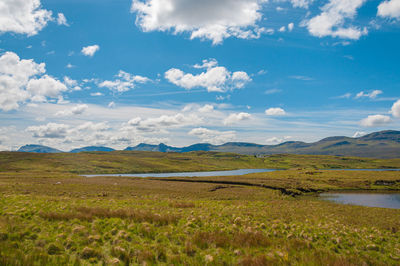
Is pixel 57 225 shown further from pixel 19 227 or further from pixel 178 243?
pixel 178 243

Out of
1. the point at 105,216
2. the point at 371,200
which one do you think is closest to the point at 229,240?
the point at 105,216

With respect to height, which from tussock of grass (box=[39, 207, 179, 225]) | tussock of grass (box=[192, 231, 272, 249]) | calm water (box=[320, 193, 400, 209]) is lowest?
calm water (box=[320, 193, 400, 209])

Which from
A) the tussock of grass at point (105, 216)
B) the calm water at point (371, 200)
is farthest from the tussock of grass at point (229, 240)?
the calm water at point (371, 200)

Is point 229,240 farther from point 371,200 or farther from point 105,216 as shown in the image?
point 371,200

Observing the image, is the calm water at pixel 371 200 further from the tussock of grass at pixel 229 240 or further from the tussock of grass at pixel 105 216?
the tussock of grass at pixel 105 216

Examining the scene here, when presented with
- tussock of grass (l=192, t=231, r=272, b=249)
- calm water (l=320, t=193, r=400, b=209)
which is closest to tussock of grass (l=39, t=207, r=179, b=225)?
tussock of grass (l=192, t=231, r=272, b=249)

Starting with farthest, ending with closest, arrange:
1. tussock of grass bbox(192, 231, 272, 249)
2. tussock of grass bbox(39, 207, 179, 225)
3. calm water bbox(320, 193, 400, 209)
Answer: calm water bbox(320, 193, 400, 209) < tussock of grass bbox(39, 207, 179, 225) < tussock of grass bbox(192, 231, 272, 249)

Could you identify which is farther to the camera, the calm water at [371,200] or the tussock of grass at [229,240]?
the calm water at [371,200]

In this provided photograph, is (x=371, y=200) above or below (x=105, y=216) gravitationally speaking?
below

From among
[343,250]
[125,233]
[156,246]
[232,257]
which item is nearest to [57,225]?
[125,233]

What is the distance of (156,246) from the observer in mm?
10367

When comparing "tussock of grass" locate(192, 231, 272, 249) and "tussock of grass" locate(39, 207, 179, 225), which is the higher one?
"tussock of grass" locate(39, 207, 179, 225)

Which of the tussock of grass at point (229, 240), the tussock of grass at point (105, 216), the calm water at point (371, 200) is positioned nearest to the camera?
the tussock of grass at point (229, 240)

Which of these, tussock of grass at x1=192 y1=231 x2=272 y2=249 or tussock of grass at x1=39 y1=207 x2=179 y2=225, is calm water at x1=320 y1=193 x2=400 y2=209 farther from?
tussock of grass at x1=39 y1=207 x2=179 y2=225
